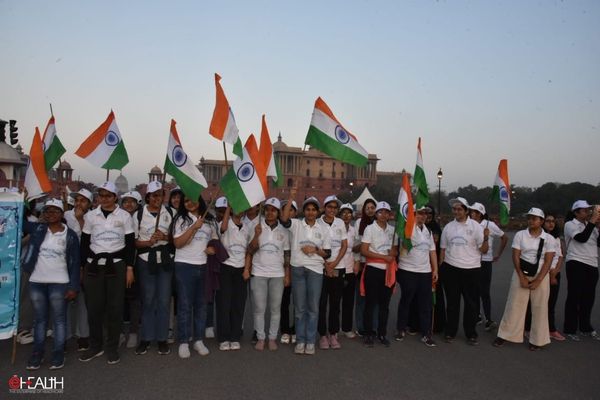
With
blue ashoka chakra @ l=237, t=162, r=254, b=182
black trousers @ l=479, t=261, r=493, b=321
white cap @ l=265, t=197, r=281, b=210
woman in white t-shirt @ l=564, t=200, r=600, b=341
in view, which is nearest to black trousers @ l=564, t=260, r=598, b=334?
woman in white t-shirt @ l=564, t=200, r=600, b=341

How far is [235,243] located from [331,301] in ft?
4.54

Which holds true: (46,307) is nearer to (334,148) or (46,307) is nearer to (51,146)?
(51,146)

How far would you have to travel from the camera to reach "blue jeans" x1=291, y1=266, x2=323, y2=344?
5051 mm

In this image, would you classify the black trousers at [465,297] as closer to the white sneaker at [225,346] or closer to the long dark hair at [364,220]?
the long dark hair at [364,220]

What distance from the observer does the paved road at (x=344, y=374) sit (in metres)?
3.90

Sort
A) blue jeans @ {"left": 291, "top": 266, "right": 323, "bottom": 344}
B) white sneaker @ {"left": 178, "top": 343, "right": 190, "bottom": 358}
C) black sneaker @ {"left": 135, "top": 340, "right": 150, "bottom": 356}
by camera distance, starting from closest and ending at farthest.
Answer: white sneaker @ {"left": 178, "top": 343, "right": 190, "bottom": 358} < black sneaker @ {"left": 135, "top": 340, "right": 150, "bottom": 356} < blue jeans @ {"left": 291, "top": 266, "right": 323, "bottom": 344}

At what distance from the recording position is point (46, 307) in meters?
4.50

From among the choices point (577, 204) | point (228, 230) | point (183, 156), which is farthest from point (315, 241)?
point (577, 204)

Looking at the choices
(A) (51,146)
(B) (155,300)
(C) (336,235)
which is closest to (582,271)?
(C) (336,235)

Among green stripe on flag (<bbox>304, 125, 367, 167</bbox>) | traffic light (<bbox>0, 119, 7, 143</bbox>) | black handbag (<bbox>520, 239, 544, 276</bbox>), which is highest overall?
traffic light (<bbox>0, 119, 7, 143</bbox>)

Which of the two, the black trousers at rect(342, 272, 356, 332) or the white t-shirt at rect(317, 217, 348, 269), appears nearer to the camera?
the white t-shirt at rect(317, 217, 348, 269)

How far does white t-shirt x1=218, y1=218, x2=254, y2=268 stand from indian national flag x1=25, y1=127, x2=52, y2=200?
2.11 metres

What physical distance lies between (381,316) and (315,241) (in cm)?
134

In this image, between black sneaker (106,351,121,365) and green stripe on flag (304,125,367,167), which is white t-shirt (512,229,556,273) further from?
black sneaker (106,351,121,365)
